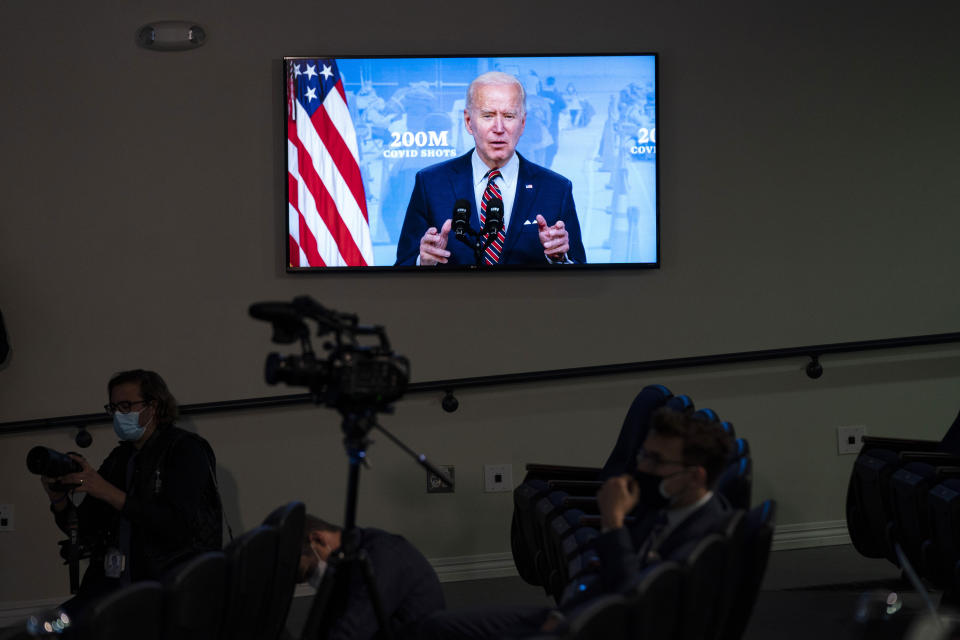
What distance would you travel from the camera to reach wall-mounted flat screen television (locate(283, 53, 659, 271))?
186 inches

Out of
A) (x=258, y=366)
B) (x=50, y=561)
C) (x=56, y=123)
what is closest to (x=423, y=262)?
(x=258, y=366)

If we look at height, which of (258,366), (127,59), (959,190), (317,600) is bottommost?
(317,600)

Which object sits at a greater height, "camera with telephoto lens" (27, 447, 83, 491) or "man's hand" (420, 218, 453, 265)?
"man's hand" (420, 218, 453, 265)

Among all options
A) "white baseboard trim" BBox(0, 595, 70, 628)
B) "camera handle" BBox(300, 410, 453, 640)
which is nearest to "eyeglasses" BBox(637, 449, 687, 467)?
"camera handle" BBox(300, 410, 453, 640)

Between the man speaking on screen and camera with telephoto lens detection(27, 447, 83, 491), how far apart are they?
5.97ft

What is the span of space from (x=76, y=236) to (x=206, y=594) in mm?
2799

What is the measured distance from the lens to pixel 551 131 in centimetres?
483

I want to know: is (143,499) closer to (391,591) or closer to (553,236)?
(391,591)

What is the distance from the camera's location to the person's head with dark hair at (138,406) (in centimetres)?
364

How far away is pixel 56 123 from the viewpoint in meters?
4.61

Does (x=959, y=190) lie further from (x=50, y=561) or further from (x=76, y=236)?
(x=50, y=561)

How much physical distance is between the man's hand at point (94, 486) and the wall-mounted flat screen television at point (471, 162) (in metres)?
1.51

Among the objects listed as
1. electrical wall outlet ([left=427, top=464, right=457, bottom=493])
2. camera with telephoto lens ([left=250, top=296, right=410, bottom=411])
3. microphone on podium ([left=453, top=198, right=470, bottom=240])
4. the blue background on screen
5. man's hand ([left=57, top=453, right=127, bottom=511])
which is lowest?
electrical wall outlet ([left=427, top=464, right=457, bottom=493])

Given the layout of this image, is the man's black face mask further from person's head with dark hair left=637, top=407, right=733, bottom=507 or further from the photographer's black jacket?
the photographer's black jacket
